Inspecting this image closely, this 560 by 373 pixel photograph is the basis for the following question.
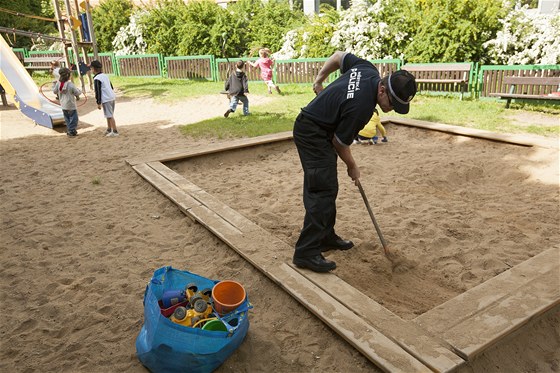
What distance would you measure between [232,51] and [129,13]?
809 cm

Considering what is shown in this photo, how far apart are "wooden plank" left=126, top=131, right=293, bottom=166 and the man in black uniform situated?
3.36 metres

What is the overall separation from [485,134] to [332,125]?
493 centimetres

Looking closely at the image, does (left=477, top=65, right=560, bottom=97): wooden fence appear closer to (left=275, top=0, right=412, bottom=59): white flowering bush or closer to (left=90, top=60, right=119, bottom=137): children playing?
(left=275, top=0, right=412, bottom=59): white flowering bush

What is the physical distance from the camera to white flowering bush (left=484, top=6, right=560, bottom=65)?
36.7ft

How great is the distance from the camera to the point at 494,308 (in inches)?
104

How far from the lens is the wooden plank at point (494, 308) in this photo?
2.41 m

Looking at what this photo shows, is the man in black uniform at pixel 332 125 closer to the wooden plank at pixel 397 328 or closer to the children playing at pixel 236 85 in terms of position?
the wooden plank at pixel 397 328

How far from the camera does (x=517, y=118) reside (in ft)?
29.1

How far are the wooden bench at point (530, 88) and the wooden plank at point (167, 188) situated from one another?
8.39 meters

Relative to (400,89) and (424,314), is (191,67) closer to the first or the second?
(400,89)

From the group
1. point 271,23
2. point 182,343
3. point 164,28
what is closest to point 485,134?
point 182,343

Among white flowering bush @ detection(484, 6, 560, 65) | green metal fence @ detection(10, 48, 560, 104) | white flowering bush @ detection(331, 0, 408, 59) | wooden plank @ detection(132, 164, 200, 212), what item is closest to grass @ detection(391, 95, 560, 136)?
green metal fence @ detection(10, 48, 560, 104)

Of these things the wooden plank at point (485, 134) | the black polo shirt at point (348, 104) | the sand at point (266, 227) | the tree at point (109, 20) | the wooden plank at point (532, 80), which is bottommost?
the sand at point (266, 227)

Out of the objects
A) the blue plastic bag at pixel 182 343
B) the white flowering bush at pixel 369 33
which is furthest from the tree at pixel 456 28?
the blue plastic bag at pixel 182 343
